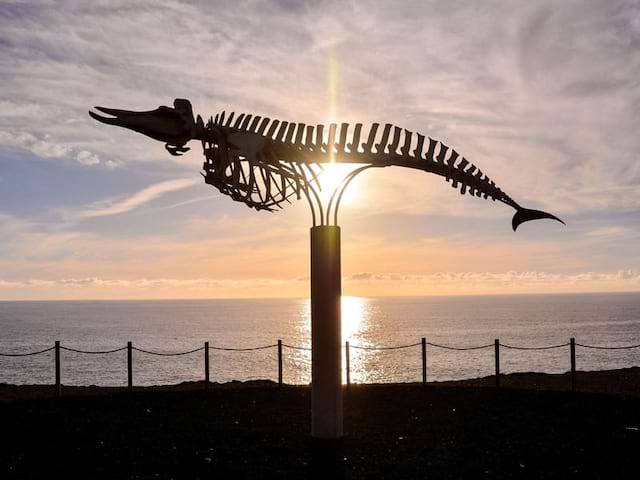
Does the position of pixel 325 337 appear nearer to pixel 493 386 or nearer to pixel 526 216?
pixel 526 216

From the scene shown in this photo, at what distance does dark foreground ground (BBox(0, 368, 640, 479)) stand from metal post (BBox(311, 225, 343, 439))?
1.26 feet

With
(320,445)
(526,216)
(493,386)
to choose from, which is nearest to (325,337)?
(320,445)

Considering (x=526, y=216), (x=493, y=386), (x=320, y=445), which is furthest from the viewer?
(x=493, y=386)

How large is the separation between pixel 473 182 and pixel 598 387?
9353 millimetres

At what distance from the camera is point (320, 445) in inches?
326

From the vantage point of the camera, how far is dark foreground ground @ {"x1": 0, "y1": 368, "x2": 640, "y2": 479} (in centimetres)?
853

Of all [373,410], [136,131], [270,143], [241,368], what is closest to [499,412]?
[373,410]

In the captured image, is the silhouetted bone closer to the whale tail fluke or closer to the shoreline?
the whale tail fluke

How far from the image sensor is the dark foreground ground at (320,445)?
28.0ft

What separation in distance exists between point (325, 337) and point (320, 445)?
1368mm

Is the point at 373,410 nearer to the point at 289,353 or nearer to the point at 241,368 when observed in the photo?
the point at 241,368

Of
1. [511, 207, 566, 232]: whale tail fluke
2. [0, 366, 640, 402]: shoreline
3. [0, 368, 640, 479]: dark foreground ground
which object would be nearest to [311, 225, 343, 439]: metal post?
[0, 368, 640, 479]: dark foreground ground

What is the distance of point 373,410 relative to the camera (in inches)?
501

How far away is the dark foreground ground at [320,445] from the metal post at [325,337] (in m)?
0.38
